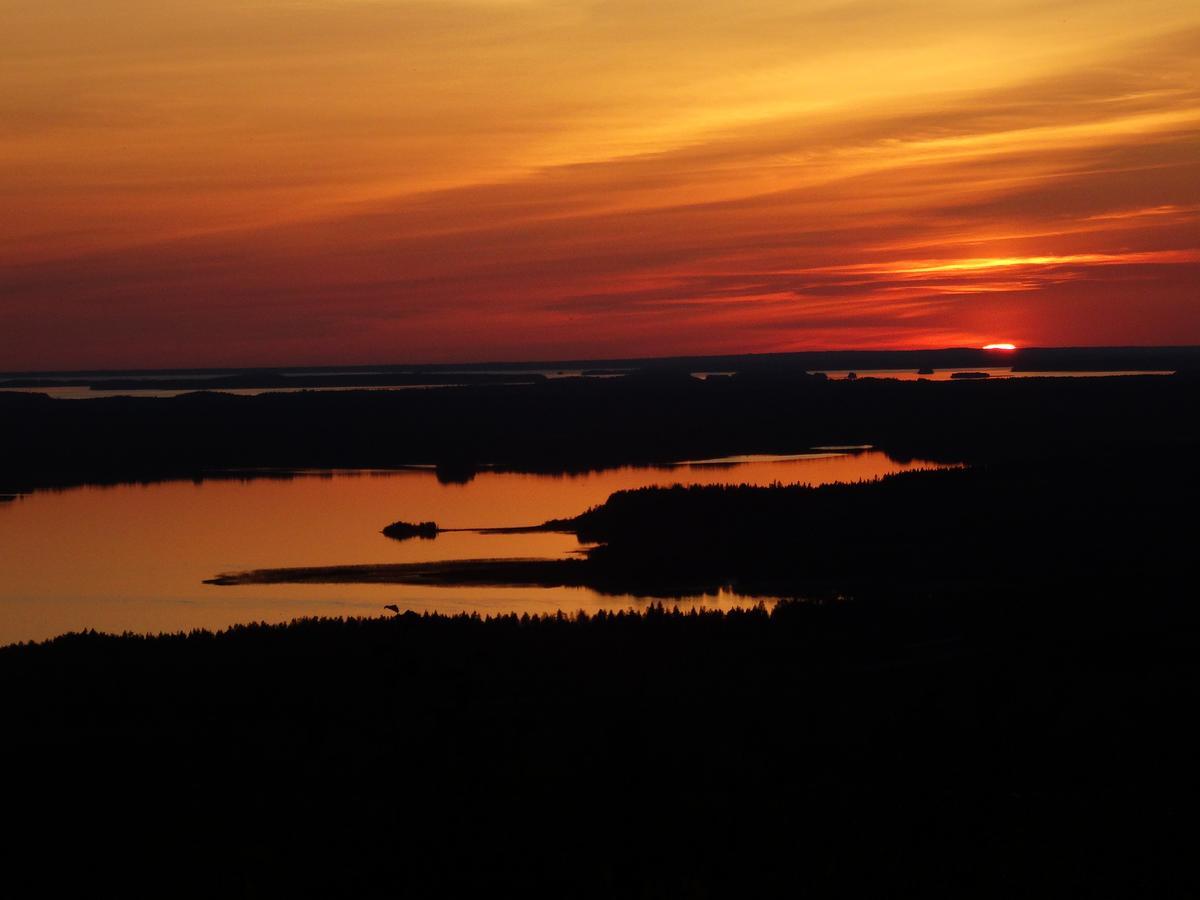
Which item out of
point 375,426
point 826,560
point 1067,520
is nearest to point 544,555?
point 826,560

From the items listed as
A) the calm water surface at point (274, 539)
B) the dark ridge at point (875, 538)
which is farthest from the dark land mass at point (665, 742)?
the calm water surface at point (274, 539)

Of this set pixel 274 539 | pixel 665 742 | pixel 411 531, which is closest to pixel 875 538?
pixel 411 531

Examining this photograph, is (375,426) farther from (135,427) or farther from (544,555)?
(544,555)

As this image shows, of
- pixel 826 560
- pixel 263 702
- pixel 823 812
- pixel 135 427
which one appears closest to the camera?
pixel 823 812

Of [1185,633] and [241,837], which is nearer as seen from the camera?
[241,837]

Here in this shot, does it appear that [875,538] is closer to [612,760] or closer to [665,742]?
[665,742]

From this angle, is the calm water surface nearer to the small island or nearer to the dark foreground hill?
the small island

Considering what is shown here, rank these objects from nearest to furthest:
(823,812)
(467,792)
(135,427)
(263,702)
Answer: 1. (823,812)
2. (467,792)
3. (263,702)
4. (135,427)
